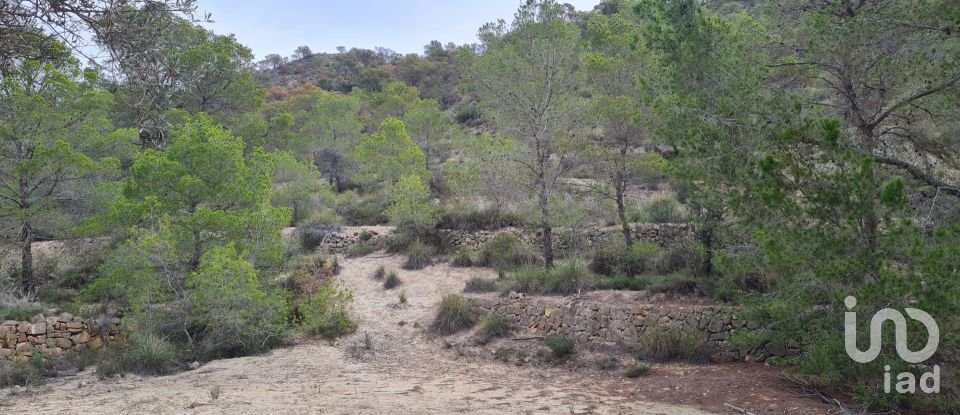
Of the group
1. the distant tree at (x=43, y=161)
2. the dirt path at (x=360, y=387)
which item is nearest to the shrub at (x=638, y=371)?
the dirt path at (x=360, y=387)

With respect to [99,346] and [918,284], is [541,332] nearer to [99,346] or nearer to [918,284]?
[918,284]

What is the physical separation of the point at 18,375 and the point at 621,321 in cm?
1068

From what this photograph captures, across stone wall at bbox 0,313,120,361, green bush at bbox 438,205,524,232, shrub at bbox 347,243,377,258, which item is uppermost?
green bush at bbox 438,205,524,232

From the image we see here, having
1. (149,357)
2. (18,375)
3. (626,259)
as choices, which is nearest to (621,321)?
(626,259)

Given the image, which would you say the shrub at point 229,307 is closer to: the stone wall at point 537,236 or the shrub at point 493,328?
the shrub at point 493,328

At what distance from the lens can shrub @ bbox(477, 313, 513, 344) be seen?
1223cm

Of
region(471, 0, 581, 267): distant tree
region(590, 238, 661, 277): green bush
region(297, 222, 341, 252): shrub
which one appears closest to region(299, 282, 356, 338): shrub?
region(471, 0, 581, 267): distant tree

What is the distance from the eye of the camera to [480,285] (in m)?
14.9

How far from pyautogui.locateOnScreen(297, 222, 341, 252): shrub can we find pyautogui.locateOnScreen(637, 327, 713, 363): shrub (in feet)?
45.0

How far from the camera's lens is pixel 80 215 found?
1518cm

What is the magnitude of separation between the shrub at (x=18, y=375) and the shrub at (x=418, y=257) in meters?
9.62

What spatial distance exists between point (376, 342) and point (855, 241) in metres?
9.62

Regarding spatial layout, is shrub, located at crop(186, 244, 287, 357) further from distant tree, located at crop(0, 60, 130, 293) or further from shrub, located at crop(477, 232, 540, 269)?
shrub, located at crop(477, 232, 540, 269)

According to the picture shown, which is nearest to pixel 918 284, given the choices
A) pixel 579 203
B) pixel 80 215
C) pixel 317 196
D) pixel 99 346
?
pixel 579 203
